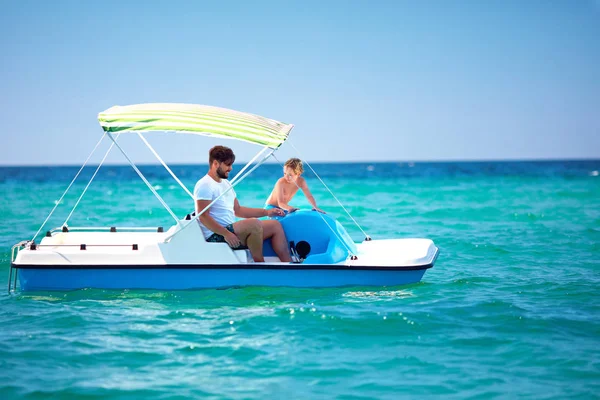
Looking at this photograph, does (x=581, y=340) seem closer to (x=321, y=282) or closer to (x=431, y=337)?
(x=431, y=337)

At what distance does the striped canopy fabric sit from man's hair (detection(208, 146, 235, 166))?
15 centimetres

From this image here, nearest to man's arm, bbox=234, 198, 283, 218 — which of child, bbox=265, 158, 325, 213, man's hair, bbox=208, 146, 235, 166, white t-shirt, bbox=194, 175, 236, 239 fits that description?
child, bbox=265, 158, 325, 213

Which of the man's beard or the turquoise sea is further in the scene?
the man's beard

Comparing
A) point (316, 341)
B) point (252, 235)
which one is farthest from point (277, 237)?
point (316, 341)

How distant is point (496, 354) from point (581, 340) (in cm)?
97

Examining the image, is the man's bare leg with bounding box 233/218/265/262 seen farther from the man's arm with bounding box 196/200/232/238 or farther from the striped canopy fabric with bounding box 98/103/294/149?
the striped canopy fabric with bounding box 98/103/294/149

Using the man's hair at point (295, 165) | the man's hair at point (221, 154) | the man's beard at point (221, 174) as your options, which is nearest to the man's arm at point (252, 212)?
the man's hair at point (295, 165)

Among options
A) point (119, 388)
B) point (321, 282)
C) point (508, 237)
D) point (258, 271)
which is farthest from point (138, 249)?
point (508, 237)

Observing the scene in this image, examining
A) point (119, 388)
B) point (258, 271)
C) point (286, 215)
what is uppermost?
point (286, 215)

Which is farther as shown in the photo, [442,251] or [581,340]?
[442,251]

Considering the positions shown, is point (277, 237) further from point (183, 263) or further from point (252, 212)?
point (183, 263)

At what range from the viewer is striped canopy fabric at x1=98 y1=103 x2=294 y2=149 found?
731 centimetres

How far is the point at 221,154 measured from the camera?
7207 mm

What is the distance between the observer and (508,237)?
13797mm
